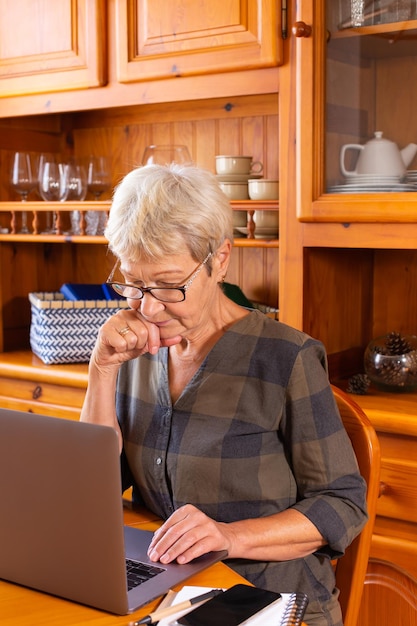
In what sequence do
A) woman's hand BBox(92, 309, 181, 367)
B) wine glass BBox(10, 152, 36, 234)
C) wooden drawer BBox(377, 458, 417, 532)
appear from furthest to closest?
wine glass BBox(10, 152, 36, 234) < wooden drawer BBox(377, 458, 417, 532) < woman's hand BBox(92, 309, 181, 367)

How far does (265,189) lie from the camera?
2.24m

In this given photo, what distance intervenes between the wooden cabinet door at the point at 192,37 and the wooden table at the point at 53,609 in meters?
1.34

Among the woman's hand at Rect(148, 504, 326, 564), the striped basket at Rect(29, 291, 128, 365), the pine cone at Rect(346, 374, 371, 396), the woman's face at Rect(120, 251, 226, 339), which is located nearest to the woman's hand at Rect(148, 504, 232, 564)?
the woman's hand at Rect(148, 504, 326, 564)

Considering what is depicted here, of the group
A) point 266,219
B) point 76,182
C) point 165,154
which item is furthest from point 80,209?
point 266,219

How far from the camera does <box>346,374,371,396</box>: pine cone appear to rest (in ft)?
6.89

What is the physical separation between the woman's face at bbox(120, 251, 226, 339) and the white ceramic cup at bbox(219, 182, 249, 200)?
0.78 m

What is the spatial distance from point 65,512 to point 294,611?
0.31 m

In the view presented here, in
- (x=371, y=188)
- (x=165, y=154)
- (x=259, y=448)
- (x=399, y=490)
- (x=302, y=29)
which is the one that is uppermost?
(x=302, y=29)

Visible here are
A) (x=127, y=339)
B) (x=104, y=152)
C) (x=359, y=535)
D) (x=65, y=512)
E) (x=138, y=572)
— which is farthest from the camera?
(x=104, y=152)

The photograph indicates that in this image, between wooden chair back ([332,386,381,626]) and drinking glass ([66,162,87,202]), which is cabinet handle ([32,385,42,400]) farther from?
wooden chair back ([332,386,381,626])

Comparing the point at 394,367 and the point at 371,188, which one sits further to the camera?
the point at 394,367

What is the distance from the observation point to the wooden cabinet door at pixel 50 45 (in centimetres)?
241

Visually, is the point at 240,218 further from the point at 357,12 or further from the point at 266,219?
the point at 357,12

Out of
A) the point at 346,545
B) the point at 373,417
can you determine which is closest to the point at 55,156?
the point at 373,417
